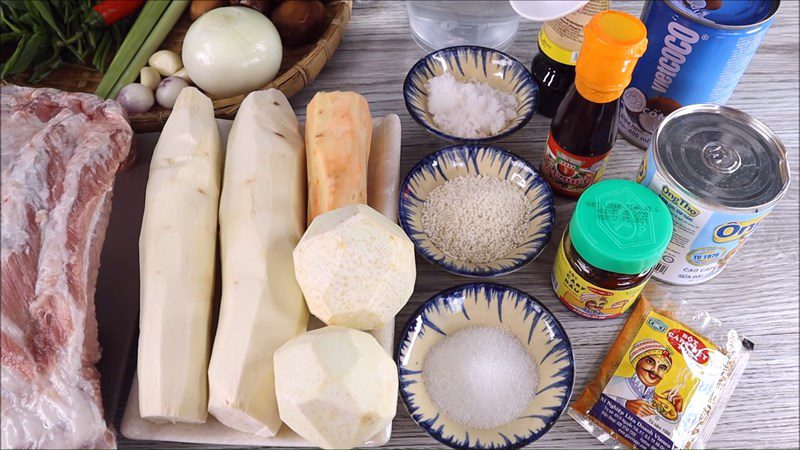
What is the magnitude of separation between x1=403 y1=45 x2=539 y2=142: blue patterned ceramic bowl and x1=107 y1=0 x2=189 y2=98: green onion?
0.44m

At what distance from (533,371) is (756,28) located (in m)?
0.49

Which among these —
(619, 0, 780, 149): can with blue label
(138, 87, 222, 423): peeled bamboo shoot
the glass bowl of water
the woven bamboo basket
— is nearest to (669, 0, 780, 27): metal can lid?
(619, 0, 780, 149): can with blue label

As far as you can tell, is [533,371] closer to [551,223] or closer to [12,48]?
[551,223]

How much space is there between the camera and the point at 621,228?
2.29 feet

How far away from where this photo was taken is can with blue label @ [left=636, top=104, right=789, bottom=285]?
0.71 meters

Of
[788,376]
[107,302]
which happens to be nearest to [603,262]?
[788,376]

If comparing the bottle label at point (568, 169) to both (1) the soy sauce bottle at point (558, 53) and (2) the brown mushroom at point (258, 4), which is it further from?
(2) the brown mushroom at point (258, 4)

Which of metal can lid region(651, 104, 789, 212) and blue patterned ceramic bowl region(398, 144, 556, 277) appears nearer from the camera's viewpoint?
metal can lid region(651, 104, 789, 212)

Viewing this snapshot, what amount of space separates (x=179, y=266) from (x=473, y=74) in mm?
541

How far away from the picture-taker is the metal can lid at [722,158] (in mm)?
715

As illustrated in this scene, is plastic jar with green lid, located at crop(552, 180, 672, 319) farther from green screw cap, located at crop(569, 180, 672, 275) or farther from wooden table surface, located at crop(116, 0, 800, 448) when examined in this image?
wooden table surface, located at crop(116, 0, 800, 448)

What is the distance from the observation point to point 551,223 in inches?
33.0

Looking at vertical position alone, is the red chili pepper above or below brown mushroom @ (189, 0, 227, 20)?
A: below

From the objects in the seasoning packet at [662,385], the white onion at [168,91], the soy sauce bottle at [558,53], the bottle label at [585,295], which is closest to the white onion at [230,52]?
the white onion at [168,91]
